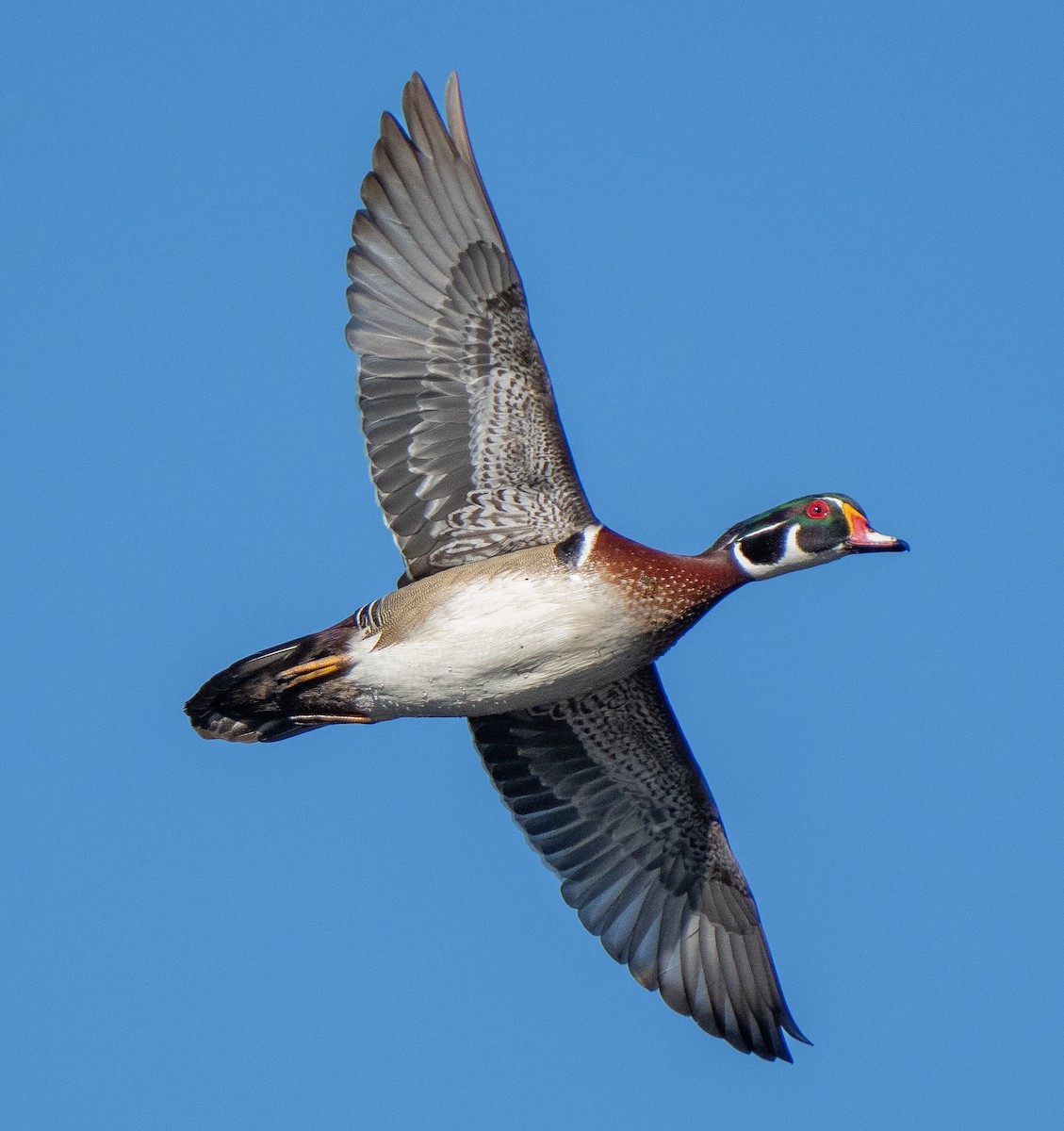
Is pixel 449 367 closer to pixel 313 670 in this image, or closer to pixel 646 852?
pixel 313 670

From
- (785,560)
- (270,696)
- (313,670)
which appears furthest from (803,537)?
(270,696)

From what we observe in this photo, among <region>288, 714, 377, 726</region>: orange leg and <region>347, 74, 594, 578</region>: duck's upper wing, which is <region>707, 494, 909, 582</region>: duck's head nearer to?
<region>347, 74, 594, 578</region>: duck's upper wing

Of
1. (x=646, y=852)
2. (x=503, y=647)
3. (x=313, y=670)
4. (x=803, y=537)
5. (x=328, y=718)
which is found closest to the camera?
(x=503, y=647)

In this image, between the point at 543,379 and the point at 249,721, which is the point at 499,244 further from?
the point at 249,721

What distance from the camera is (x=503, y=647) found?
10008 mm

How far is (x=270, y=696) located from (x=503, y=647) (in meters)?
1.40

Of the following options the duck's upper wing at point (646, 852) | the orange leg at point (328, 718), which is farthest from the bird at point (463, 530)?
the duck's upper wing at point (646, 852)

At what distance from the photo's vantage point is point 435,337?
1054 centimetres

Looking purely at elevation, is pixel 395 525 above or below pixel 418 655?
above

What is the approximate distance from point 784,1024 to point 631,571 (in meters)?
3.40

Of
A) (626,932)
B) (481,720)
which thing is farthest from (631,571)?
(626,932)

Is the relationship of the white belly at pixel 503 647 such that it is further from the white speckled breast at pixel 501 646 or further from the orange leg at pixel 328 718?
the orange leg at pixel 328 718

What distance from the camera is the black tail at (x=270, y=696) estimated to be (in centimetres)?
1038

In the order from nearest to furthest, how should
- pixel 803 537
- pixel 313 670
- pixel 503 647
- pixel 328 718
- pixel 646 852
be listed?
pixel 503 647 < pixel 313 670 < pixel 328 718 < pixel 803 537 < pixel 646 852
